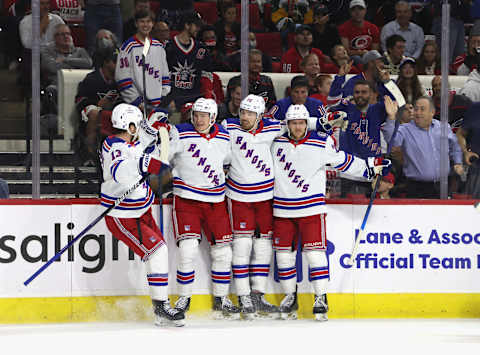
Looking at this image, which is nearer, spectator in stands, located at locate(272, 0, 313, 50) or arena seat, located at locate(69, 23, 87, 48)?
arena seat, located at locate(69, 23, 87, 48)

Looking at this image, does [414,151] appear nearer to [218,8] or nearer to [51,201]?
[218,8]

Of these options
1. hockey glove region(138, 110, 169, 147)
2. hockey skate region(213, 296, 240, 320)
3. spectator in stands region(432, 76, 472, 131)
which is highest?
spectator in stands region(432, 76, 472, 131)

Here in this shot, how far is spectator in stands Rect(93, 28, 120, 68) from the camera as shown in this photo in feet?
21.3

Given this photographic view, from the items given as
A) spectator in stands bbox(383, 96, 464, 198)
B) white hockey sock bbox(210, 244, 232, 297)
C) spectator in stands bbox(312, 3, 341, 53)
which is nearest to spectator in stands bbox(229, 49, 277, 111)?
spectator in stands bbox(312, 3, 341, 53)

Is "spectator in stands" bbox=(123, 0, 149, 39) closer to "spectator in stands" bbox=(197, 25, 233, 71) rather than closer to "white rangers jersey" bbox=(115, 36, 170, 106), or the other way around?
"white rangers jersey" bbox=(115, 36, 170, 106)

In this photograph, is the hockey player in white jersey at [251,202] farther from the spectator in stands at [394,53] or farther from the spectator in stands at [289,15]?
the spectator in stands at [394,53]

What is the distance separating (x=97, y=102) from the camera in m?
6.44

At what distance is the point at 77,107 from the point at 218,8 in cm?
115

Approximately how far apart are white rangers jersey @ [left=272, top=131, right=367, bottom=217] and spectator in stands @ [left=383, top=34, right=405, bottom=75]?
75 centimetres

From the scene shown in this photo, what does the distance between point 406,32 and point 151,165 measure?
2.13 metres

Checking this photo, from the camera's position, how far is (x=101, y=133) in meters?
6.42

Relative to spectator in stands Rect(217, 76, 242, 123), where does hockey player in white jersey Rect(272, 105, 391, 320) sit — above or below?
below

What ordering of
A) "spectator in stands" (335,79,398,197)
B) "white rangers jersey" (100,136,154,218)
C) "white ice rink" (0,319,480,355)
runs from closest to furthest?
"white ice rink" (0,319,480,355), "white rangers jersey" (100,136,154,218), "spectator in stands" (335,79,398,197)

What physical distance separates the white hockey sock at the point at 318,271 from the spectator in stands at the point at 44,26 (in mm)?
2154
